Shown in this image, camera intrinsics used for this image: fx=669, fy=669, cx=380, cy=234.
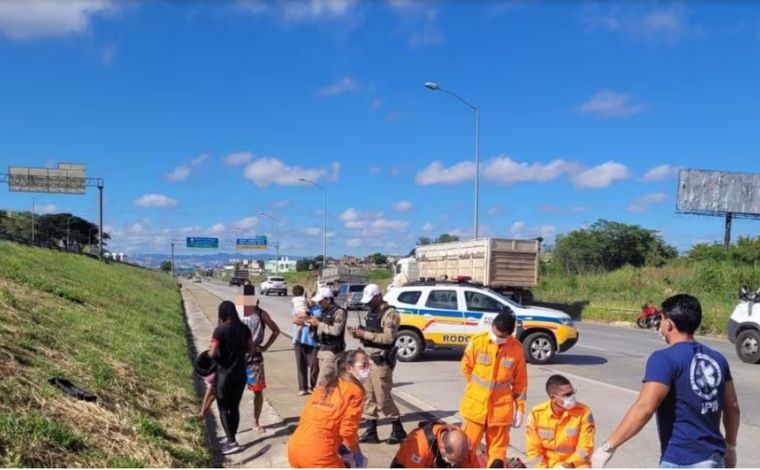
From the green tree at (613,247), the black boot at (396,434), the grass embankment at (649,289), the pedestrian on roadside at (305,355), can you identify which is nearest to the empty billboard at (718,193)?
the grass embankment at (649,289)

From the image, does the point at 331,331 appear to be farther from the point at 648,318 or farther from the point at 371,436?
the point at 648,318

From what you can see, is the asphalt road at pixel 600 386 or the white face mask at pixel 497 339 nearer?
the white face mask at pixel 497 339

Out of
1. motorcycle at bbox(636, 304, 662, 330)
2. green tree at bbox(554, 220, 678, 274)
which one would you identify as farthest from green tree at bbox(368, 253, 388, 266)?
motorcycle at bbox(636, 304, 662, 330)

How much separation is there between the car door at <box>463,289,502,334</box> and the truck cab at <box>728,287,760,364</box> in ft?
18.1

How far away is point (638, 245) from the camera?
2630 inches

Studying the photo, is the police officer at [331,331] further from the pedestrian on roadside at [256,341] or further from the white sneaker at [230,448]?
the white sneaker at [230,448]

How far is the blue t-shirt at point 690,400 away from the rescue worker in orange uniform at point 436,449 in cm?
125

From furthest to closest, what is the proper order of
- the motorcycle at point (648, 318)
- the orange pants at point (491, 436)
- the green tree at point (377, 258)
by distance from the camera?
the green tree at point (377, 258), the motorcycle at point (648, 318), the orange pants at point (491, 436)

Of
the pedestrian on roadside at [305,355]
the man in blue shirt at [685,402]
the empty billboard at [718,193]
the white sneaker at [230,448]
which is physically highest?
the empty billboard at [718,193]

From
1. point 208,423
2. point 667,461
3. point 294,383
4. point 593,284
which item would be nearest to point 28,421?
point 208,423

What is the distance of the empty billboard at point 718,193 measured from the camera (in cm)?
4950

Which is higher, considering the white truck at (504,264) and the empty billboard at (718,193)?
the empty billboard at (718,193)

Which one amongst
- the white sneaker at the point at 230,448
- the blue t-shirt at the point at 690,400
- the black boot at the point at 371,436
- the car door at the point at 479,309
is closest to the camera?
the blue t-shirt at the point at 690,400

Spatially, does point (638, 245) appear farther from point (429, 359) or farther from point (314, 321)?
point (314, 321)
